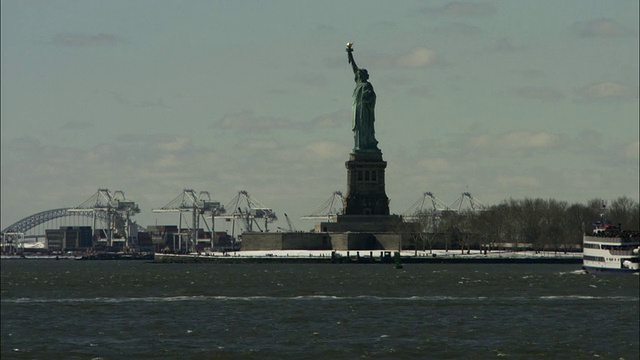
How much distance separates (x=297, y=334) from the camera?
290 feet

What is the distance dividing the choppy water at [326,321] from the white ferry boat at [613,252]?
17.1 m

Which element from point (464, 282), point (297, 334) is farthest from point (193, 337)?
point (464, 282)

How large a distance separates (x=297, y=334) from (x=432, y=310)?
871 inches

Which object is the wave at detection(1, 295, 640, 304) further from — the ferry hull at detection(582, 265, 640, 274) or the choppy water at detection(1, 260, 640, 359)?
the ferry hull at detection(582, 265, 640, 274)

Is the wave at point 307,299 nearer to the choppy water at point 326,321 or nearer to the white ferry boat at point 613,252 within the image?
the choppy water at point 326,321

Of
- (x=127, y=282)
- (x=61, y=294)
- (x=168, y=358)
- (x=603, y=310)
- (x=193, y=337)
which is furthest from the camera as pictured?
(x=127, y=282)

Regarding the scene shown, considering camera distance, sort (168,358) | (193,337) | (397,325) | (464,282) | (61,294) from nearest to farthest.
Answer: (168,358)
(193,337)
(397,325)
(61,294)
(464,282)

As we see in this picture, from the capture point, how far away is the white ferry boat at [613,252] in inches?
6831

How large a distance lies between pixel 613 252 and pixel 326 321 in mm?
84712

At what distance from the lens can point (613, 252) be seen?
175 m

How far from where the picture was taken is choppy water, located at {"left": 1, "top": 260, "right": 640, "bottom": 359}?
259ft

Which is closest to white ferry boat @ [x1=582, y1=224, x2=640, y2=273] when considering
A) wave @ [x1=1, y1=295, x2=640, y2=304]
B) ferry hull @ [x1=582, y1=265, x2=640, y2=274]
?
ferry hull @ [x1=582, y1=265, x2=640, y2=274]

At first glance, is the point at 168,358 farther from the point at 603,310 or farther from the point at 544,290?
the point at 544,290

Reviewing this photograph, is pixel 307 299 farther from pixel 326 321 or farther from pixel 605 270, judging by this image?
pixel 605 270
